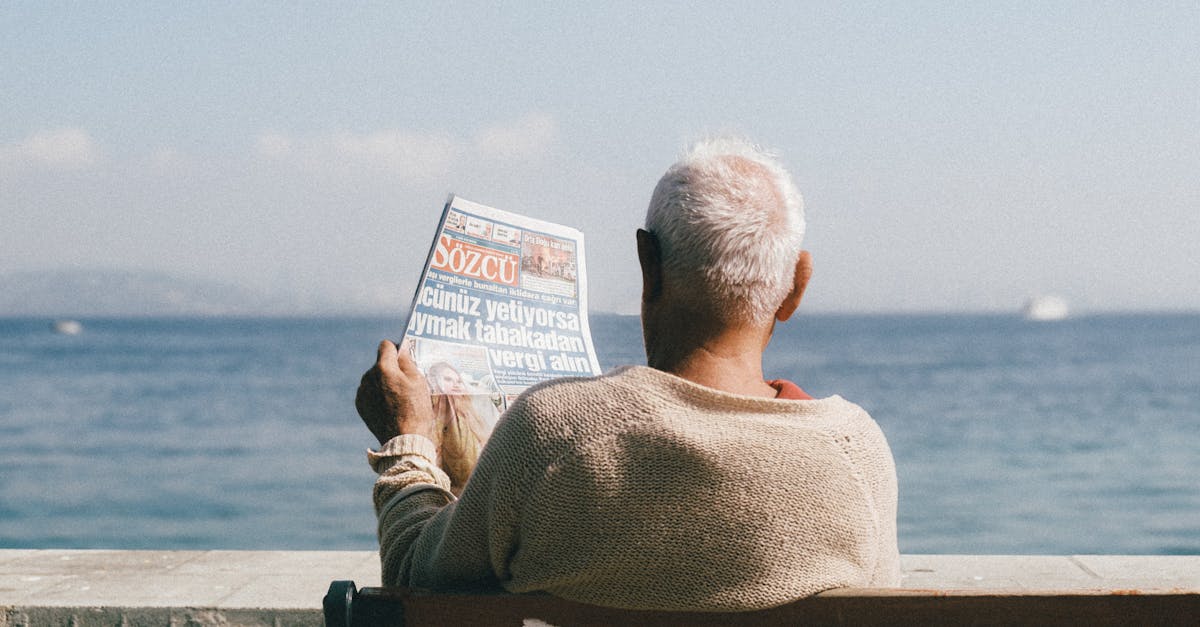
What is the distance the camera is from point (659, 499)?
1.71 metres

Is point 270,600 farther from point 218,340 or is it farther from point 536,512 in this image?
point 218,340

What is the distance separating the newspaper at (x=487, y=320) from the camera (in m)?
2.28

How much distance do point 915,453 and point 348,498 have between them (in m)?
11.6

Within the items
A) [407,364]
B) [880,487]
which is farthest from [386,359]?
[880,487]

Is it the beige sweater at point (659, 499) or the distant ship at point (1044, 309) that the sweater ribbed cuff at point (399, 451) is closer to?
the beige sweater at point (659, 499)

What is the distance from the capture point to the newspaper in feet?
7.47

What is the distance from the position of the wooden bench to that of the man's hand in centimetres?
48

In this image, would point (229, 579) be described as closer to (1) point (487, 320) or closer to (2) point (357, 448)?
(1) point (487, 320)

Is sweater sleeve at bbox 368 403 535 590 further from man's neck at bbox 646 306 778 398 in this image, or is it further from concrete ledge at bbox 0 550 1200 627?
concrete ledge at bbox 0 550 1200 627

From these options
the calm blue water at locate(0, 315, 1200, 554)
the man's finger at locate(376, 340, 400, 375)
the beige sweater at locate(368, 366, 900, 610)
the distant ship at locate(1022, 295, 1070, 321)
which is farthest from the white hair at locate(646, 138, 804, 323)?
the distant ship at locate(1022, 295, 1070, 321)

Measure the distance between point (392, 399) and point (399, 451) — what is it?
3.6 inches

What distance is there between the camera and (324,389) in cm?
4219

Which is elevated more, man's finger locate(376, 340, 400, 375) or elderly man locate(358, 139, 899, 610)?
→ man's finger locate(376, 340, 400, 375)

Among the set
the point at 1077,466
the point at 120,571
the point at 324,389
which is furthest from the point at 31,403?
the point at 120,571
